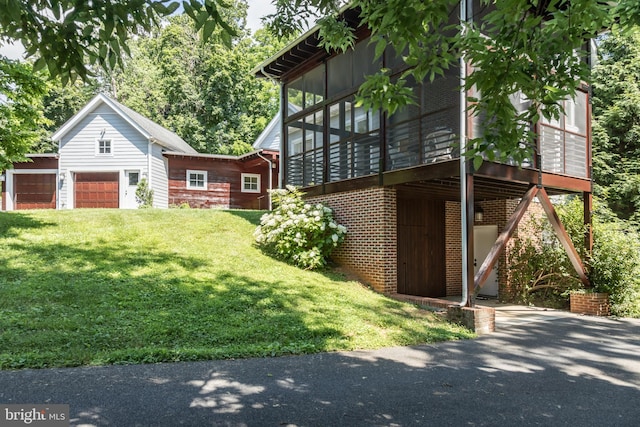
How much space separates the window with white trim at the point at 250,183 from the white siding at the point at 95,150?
503 cm

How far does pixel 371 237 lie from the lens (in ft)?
34.5

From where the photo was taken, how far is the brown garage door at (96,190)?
20.6 m

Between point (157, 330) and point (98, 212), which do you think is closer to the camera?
point (157, 330)

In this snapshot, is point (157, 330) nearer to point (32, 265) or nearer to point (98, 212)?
point (32, 265)

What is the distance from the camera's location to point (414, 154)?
1052 cm

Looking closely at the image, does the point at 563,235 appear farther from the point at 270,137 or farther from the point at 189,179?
the point at 189,179

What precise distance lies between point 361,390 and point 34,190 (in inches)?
873

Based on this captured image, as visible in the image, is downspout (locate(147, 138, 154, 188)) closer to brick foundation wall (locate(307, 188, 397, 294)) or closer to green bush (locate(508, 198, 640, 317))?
brick foundation wall (locate(307, 188, 397, 294))

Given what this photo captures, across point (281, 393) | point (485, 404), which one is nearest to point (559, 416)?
point (485, 404)

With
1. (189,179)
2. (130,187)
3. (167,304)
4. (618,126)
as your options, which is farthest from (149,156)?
(618,126)

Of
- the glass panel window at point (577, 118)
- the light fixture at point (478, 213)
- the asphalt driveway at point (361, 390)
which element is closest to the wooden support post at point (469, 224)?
the asphalt driveway at point (361, 390)

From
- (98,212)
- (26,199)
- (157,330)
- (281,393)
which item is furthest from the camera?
(26,199)

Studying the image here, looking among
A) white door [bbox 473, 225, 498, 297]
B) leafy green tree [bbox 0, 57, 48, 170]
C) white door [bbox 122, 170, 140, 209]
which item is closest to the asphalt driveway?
white door [bbox 473, 225, 498, 297]

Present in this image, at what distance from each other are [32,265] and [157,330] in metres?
4.33
